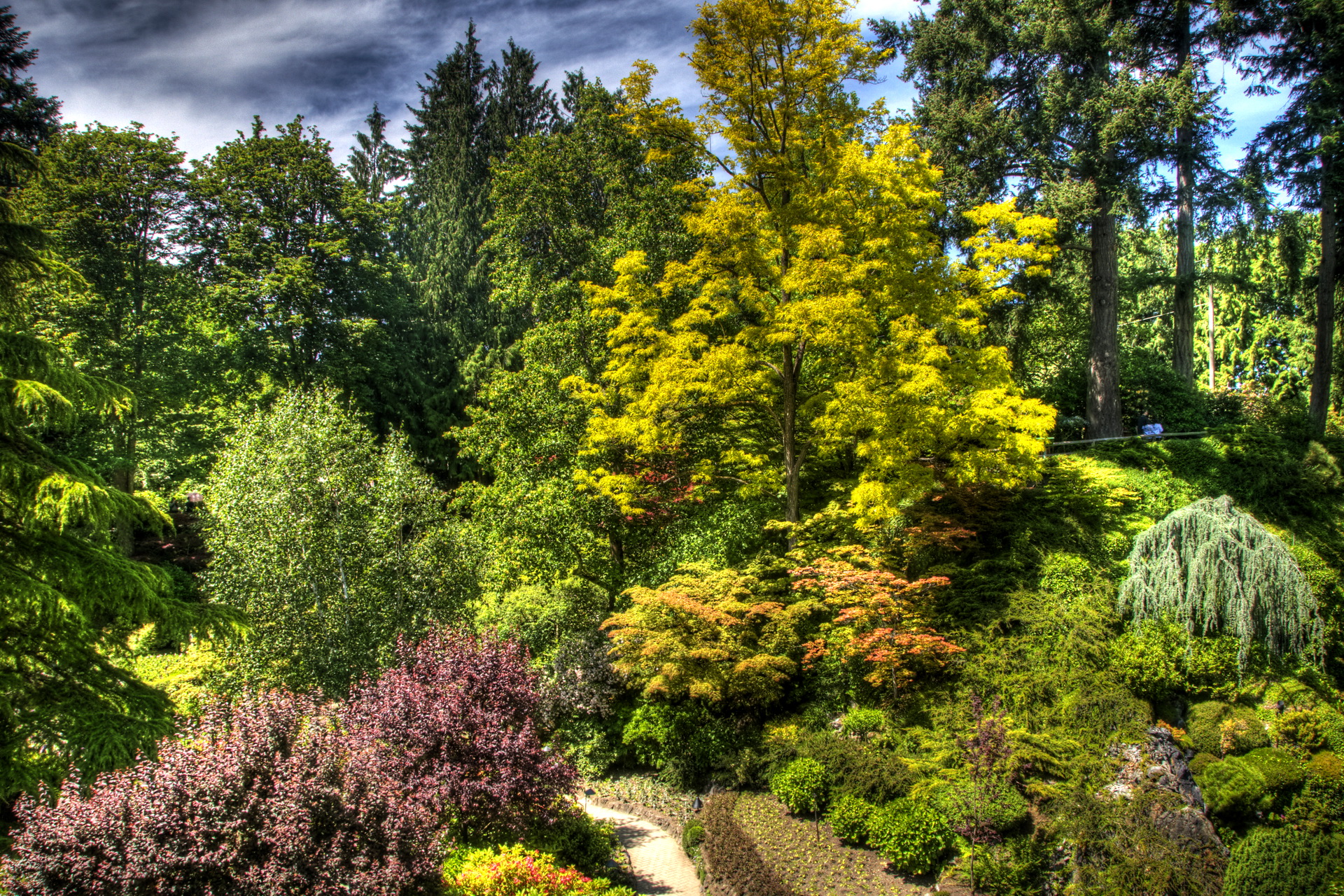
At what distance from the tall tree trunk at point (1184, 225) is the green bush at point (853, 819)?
43.6 ft

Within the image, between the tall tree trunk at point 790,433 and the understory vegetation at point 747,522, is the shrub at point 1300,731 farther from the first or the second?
the tall tree trunk at point 790,433

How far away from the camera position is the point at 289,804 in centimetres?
625

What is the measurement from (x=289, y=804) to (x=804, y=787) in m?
7.31

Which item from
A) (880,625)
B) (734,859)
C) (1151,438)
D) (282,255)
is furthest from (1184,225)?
(282,255)

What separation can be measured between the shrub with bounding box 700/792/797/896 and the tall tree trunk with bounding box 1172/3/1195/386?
14.7m

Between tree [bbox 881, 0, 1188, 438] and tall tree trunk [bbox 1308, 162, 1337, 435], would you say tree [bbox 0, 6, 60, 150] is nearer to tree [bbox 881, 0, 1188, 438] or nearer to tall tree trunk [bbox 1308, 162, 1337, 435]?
tree [bbox 881, 0, 1188, 438]

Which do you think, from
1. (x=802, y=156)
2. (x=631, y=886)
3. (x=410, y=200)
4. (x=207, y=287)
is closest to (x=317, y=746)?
(x=631, y=886)

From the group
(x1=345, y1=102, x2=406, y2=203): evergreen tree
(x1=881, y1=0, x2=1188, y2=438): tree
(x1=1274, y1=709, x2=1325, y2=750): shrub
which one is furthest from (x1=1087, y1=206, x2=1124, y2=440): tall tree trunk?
(x1=345, y1=102, x2=406, y2=203): evergreen tree

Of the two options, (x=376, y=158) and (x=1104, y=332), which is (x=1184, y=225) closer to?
(x=1104, y=332)

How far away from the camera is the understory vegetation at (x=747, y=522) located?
6.93 metres

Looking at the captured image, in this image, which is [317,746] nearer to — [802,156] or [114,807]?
[114,807]

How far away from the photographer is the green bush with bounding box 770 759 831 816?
416 inches

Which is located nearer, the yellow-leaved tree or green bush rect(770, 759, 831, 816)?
green bush rect(770, 759, 831, 816)

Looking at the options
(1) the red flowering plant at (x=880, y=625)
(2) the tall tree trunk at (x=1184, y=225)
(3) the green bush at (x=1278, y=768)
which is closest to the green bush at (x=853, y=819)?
(1) the red flowering plant at (x=880, y=625)
